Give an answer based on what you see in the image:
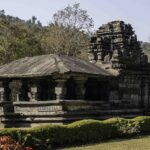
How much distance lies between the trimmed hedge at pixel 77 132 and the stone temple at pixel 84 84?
181 cm

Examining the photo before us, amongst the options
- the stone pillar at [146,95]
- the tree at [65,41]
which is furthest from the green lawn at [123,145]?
the tree at [65,41]

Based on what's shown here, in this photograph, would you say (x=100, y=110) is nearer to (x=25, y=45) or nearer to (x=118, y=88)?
(x=118, y=88)

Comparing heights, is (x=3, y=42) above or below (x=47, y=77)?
above

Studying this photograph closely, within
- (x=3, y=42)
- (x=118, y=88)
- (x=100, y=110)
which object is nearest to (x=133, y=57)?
(x=118, y=88)

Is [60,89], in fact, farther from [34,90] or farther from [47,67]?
[34,90]

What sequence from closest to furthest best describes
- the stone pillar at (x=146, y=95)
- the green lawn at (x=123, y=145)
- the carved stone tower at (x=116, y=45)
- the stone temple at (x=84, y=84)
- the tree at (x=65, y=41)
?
the green lawn at (x=123, y=145), the stone temple at (x=84, y=84), the carved stone tower at (x=116, y=45), the stone pillar at (x=146, y=95), the tree at (x=65, y=41)

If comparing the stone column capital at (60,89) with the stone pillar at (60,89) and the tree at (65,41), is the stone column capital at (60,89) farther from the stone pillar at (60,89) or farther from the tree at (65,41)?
the tree at (65,41)

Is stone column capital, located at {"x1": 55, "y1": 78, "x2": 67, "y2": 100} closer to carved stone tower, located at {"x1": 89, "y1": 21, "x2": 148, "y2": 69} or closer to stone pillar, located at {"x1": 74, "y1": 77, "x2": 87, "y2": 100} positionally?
stone pillar, located at {"x1": 74, "y1": 77, "x2": 87, "y2": 100}

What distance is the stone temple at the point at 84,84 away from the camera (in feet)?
59.8

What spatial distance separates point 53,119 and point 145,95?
676cm

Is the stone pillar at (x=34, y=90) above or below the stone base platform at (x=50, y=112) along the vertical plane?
above

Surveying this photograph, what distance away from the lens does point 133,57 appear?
22422 millimetres

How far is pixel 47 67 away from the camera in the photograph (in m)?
19.2

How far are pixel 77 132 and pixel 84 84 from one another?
4.93m
